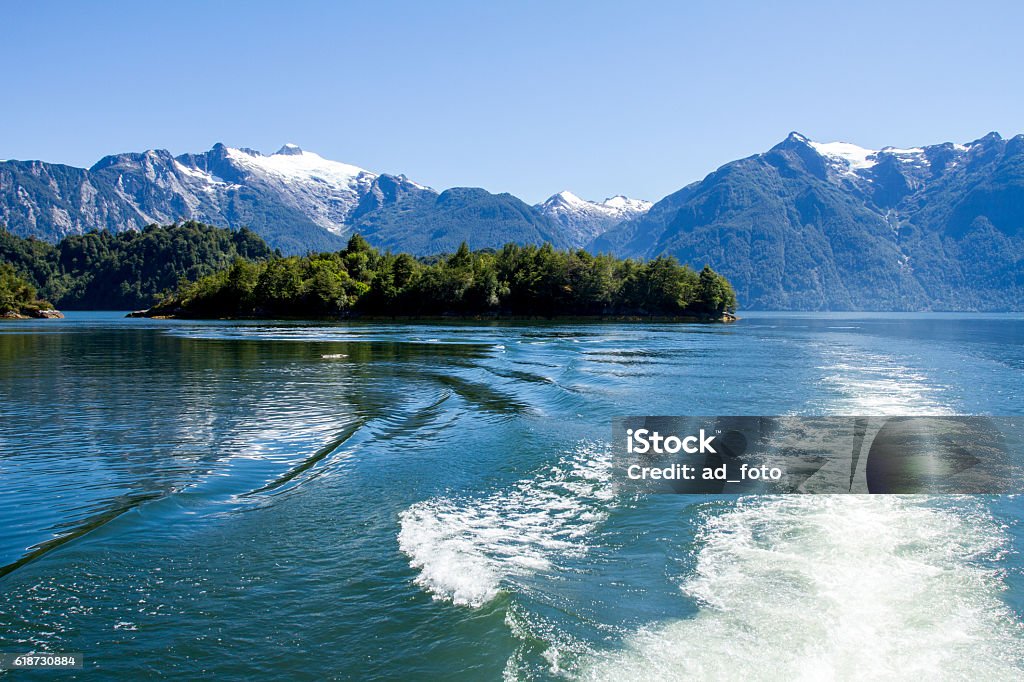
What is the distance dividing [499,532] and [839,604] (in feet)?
17.9

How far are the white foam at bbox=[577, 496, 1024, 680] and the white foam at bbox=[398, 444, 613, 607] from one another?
230 centimetres

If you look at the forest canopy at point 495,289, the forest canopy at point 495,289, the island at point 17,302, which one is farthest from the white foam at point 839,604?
the island at point 17,302

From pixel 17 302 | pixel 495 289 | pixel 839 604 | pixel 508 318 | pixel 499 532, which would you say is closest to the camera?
pixel 839 604

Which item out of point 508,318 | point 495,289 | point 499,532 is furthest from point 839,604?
point 508,318

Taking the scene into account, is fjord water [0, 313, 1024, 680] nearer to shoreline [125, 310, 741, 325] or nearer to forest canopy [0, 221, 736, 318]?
shoreline [125, 310, 741, 325]

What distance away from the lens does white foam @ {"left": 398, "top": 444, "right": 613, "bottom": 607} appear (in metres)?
9.61

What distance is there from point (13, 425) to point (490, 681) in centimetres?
2091

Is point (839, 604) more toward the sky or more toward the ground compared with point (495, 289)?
more toward the ground

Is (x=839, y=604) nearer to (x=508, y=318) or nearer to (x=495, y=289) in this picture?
(x=495, y=289)

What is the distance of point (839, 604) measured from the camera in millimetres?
8820

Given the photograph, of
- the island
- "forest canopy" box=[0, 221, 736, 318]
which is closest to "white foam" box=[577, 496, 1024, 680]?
"forest canopy" box=[0, 221, 736, 318]

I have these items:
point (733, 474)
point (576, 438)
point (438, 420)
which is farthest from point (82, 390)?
point (733, 474)

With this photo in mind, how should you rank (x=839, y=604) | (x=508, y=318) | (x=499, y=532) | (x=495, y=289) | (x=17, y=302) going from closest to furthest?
(x=839, y=604) < (x=499, y=532) < (x=17, y=302) < (x=495, y=289) < (x=508, y=318)

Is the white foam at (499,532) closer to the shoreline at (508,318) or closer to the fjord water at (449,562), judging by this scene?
the fjord water at (449,562)
